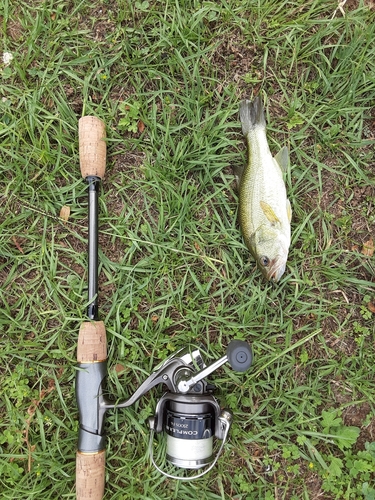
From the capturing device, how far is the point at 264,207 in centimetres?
313

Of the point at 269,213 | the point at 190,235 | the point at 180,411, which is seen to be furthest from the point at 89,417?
the point at 269,213

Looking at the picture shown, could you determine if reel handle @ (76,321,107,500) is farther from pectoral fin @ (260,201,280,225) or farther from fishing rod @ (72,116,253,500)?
pectoral fin @ (260,201,280,225)

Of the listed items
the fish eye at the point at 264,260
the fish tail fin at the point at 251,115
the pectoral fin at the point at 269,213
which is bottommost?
the fish eye at the point at 264,260

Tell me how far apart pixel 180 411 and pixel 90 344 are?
735 millimetres

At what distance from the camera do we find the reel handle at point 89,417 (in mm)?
3037

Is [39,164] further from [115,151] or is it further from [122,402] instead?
[122,402]

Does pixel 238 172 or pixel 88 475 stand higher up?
pixel 238 172

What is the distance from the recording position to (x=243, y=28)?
134 inches

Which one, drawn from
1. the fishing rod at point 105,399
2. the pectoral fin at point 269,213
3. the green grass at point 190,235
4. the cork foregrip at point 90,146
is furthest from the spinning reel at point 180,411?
the cork foregrip at point 90,146

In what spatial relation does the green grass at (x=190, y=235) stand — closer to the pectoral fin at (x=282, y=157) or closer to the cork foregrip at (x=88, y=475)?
the pectoral fin at (x=282, y=157)

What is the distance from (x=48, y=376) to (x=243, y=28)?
9.51 ft

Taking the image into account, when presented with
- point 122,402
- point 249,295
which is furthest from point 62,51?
point 122,402

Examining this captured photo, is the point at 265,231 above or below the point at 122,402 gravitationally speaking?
above

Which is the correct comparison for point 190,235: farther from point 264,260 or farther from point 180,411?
point 180,411
